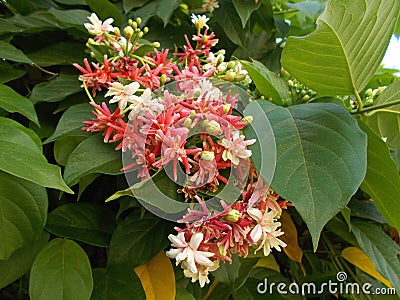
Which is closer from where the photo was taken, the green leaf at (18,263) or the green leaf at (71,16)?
the green leaf at (18,263)

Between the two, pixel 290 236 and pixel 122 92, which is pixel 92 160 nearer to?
pixel 122 92

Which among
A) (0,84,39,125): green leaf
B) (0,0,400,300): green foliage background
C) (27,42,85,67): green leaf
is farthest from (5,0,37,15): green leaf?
(0,84,39,125): green leaf

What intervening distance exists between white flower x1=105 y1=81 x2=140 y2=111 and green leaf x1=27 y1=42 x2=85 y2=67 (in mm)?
193

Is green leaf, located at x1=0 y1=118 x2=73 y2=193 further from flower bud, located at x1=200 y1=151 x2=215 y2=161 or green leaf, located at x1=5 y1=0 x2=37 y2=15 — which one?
green leaf, located at x1=5 y1=0 x2=37 y2=15

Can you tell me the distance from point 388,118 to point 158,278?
34 cm

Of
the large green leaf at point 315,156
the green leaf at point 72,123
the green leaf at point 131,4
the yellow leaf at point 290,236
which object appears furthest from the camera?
the green leaf at point 131,4

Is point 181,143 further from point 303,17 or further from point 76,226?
point 303,17

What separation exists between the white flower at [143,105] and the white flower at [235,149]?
0.07m

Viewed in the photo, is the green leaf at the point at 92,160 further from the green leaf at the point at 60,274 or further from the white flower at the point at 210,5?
the white flower at the point at 210,5

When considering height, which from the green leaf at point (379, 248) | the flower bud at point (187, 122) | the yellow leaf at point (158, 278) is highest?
the flower bud at point (187, 122)

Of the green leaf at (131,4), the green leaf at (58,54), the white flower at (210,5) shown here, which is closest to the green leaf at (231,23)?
the white flower at (210,5)

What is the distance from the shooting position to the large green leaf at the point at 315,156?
0.34 meters

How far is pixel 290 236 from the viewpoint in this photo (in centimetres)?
57

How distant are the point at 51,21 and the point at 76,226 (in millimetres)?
309
